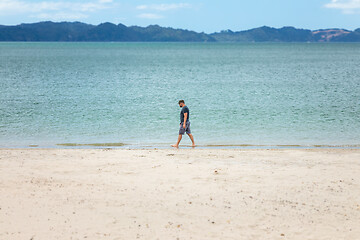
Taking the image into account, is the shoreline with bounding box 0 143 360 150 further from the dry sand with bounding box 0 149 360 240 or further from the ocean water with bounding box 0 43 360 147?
the dry sand with bounding box 0 149 360 240

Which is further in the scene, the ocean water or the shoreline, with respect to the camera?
the ocean water

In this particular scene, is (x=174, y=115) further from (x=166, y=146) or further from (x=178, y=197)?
(x=178, y=197)

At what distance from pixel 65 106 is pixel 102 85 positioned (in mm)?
17524

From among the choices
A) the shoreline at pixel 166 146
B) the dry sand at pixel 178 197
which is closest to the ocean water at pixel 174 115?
the shoreline at pixel 166 146

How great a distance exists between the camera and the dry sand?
8.77 metres

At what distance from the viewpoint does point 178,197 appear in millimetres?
10539

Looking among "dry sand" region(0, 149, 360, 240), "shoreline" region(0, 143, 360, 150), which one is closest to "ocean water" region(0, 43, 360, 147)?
"shoreline" region(0, 143, 360, 150)

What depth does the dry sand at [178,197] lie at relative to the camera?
877 cm

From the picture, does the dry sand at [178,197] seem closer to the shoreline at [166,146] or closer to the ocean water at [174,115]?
the shoreline at [166,146]

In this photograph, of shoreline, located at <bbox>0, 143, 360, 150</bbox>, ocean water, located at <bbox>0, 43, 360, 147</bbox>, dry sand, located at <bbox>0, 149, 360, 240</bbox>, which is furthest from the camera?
ocean water, located at <bbox>0, 43, 360, 147</bbox>

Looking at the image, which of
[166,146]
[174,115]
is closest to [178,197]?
[166,146]

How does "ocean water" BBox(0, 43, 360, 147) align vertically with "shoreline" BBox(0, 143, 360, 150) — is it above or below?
above

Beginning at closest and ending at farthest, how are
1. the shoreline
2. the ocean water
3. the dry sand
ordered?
the dry sand, the shoreline, the ocean water

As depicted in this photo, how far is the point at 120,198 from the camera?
1047cm
